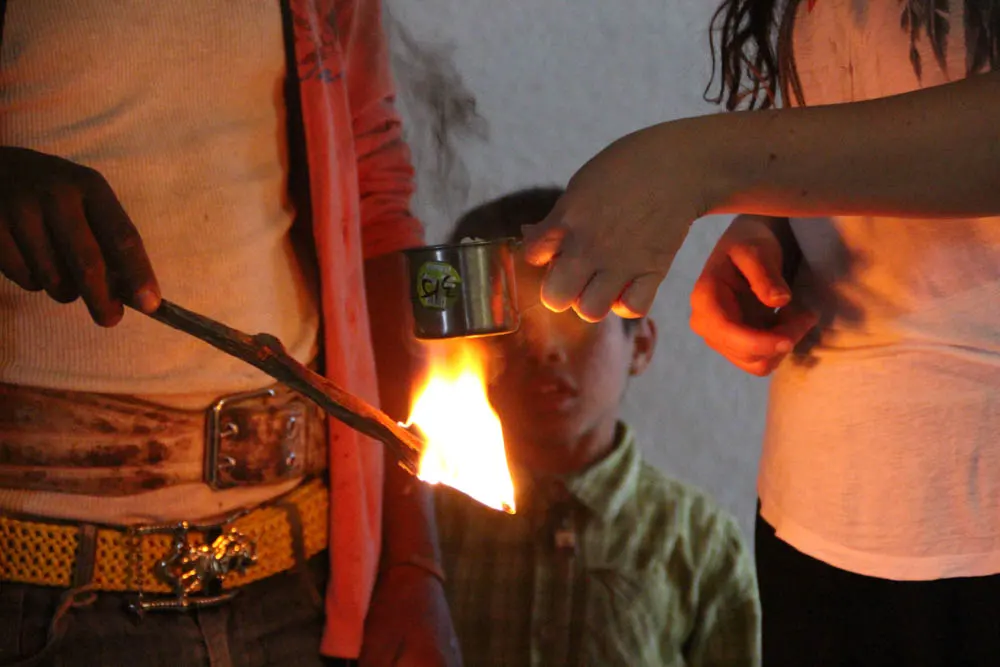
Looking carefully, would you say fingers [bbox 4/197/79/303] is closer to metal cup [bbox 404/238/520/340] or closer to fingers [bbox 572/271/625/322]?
metal cup [bbox 404/238/520/340]

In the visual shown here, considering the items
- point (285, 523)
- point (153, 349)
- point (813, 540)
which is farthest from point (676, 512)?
point (153, 349)

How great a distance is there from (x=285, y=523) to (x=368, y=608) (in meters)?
0.17

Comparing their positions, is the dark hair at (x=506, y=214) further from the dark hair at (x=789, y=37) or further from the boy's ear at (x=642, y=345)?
the dark hair at (x=789, y=37)

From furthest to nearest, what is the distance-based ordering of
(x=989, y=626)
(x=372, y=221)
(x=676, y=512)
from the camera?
(x=676, y=512)
(x=372, y=221)
(x=989, y=626)

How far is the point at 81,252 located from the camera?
863 millimetres

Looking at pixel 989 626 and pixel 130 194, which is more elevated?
pixel 130 194

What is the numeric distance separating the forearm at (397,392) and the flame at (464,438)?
8.1 inches

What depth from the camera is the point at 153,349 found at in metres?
1.11

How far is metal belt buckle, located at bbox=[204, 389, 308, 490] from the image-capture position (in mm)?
1107

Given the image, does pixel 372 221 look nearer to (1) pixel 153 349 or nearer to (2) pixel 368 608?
(1) pixel 153 349

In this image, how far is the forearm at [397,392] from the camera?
132 cm

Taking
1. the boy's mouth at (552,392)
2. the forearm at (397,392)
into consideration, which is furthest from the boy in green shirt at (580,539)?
the forearm at (397,392)

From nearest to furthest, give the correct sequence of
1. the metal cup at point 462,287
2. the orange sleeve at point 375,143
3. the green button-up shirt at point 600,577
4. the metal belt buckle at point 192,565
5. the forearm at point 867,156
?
the forearm at point 867,156
the metal cup at point 462,287
the metal belt buckle at point 192,565
the orange sleeve at point 375,143
the green button-up shirt at point 600,577

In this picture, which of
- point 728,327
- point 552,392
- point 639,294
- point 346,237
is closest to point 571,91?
point 552,392
